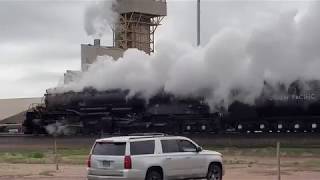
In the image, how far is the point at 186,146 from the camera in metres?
20.3

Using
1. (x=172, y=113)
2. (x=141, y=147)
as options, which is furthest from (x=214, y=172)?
(x=172, y=113)

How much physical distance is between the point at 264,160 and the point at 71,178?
37.8 ft

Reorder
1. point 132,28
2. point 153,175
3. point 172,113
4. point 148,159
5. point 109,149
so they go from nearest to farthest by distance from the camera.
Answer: point 148,159 → point 153,175 → point 109,149 → point 172,113 → point 132,28

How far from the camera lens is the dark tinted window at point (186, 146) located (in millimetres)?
20156

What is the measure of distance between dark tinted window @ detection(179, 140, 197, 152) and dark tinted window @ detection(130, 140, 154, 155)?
113cm

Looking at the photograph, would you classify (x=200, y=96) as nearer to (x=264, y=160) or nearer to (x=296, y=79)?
(x=296, y=79)

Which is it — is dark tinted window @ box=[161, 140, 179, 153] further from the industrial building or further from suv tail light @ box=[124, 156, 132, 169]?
the industrial building

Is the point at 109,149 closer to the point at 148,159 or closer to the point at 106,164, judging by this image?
the point at 106,164

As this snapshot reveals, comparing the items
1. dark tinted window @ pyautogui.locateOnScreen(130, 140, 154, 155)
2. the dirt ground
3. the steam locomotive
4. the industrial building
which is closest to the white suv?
dark tinted window @ pyautogui.locateOnScreen(130, 140, 154, 155)

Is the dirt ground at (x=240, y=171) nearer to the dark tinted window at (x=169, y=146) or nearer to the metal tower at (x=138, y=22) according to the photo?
the dark tinted window at (x=169, y=146)

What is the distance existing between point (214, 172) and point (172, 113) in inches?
1064

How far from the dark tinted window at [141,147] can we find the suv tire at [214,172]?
2.21 m

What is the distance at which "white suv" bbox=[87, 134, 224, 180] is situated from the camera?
18.8 meters

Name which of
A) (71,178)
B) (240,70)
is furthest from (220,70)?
(71,178)
